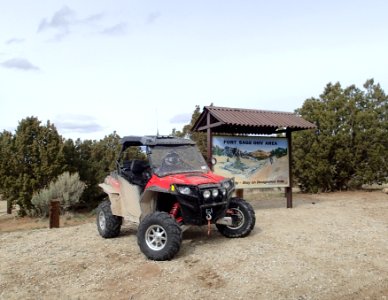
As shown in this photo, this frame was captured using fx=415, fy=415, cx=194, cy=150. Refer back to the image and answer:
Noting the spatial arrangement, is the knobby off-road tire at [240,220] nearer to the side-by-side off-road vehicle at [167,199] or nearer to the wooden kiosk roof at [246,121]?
the side-by-side off-road vehicle at [167,199]

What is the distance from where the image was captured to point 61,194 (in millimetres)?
17375

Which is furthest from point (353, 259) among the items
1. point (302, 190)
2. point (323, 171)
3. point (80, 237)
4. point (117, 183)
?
point (302, 190)

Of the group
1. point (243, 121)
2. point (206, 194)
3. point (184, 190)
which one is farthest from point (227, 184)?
point (243, 121)

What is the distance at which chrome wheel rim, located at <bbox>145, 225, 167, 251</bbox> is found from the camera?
6789 mm

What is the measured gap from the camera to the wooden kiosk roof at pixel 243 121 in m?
11.4

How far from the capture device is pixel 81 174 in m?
20.9

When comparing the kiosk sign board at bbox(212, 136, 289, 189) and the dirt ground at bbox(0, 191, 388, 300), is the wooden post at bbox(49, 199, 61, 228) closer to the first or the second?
the dirt ground at bbox(0, 191, 388, 300)

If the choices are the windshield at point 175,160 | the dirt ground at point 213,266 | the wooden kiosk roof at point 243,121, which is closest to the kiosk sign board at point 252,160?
the wooden kiosk roof at point 243,121

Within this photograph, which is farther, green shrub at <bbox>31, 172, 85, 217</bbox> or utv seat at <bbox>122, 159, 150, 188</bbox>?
green shrub at <bbox>31, 172, 85, 217</bbox>

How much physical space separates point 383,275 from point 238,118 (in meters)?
6.39

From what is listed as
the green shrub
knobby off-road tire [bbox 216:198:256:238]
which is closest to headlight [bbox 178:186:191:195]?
knobby off-road tire [bbox 216:198:256:238]

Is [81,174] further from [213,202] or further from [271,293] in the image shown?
[271,293]

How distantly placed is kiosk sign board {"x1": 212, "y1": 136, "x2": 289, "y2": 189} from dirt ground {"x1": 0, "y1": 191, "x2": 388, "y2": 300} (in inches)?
104

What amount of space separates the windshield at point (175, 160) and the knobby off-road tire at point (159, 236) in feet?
3.32
